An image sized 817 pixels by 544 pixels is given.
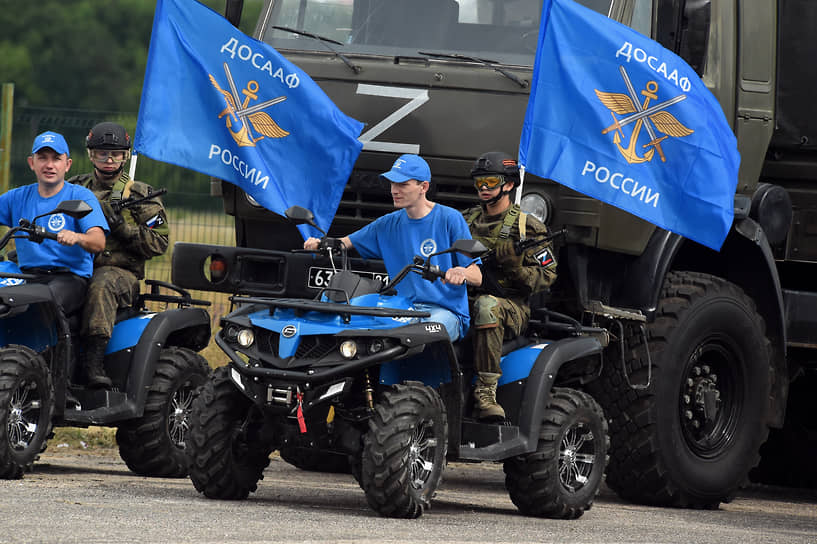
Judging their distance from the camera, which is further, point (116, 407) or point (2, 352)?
point (116, 407)

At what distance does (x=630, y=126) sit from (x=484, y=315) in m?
1.61

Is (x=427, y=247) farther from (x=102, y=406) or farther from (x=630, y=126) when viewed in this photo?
(x=102, y=406)

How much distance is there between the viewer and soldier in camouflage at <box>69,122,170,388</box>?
10.0 meters

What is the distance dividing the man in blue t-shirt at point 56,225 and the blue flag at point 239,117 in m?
0.51

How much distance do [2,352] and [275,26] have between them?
2.76 metres

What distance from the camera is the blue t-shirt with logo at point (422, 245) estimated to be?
9.02 meters

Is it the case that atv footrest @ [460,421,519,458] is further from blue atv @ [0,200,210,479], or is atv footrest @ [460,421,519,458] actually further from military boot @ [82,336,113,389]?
military boot @ [82,336,113,389]

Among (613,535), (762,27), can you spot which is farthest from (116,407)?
(762,27)

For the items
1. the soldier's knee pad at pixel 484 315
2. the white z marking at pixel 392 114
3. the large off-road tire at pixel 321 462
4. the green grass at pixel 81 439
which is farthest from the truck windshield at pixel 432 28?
the green grass at pixel 81 439

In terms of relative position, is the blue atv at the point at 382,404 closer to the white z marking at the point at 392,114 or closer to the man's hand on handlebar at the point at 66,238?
the white z marking at the point at 392,114

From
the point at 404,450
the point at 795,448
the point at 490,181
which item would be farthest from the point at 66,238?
the point at 795,448

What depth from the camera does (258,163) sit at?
10312 millimetres

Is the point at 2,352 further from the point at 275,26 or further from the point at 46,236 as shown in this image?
the point at 275,26

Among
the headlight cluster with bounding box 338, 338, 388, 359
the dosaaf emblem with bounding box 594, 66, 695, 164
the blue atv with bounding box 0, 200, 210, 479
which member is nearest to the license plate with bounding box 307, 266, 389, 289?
the blue atv with bounding box 0, 200, 210, 479
